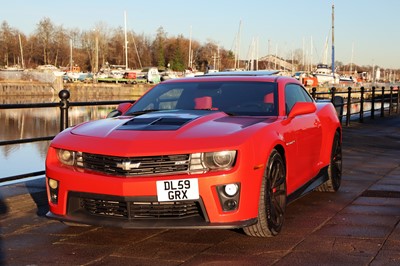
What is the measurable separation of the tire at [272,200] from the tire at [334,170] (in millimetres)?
1894

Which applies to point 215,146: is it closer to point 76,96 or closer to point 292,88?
point 292,88

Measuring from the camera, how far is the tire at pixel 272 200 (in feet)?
15.0

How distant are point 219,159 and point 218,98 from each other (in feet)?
4.80

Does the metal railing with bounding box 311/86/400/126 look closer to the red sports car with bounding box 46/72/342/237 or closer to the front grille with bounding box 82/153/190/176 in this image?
the red sports car with bounding box 46/72/342/237

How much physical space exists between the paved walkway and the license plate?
426 mm

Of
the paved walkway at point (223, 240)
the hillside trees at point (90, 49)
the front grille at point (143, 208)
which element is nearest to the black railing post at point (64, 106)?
the paved walkway at point (223, 240)

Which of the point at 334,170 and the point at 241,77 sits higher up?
the point at 241,77

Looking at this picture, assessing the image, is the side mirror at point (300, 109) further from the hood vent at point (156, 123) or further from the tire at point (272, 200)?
the hood vent at point (156, 123)

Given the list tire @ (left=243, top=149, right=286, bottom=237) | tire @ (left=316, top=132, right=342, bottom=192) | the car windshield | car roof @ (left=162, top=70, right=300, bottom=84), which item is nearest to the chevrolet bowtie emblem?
tire @ (left=243, top=149, right=286, bottom=237)

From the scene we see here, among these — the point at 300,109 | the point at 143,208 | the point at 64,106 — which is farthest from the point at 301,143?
the point at 64,106

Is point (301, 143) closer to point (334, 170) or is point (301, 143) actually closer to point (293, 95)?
point (293, 95)

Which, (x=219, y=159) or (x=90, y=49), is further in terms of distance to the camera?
(x=90, y=49)

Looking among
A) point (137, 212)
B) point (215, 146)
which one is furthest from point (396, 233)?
point (137, 212)

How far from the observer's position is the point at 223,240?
15.4 ft
